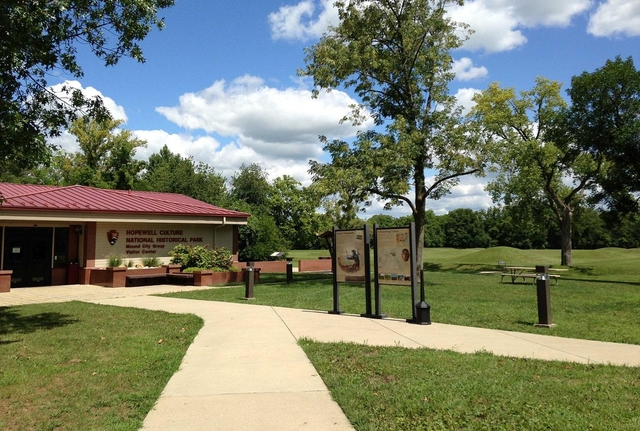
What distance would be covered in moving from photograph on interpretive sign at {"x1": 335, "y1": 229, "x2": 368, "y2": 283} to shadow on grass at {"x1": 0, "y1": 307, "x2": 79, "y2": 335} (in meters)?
5.93

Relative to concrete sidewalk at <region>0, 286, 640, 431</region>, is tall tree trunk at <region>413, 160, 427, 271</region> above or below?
above

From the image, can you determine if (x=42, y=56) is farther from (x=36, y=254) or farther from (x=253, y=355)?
(x=36, y=254)

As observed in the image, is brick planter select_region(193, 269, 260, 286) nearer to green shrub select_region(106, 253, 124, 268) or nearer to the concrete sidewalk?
green shrub select_region(106, 253, 124, 268)

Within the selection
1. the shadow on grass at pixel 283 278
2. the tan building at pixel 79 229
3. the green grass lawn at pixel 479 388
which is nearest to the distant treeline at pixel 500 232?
the shadow on grass at pixel 283 278

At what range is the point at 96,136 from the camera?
4716 centimetres

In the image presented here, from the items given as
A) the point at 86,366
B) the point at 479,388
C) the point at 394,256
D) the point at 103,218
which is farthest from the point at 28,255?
the point at 479,388

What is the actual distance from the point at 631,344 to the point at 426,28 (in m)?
16.5

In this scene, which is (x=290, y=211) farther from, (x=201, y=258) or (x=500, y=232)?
(x=500, y=232)

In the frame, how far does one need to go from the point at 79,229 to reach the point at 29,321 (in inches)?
448

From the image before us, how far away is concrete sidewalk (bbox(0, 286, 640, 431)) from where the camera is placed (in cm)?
452

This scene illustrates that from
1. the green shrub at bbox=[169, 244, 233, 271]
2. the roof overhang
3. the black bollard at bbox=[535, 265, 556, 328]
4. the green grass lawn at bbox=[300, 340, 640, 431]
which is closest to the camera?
the green grass lawn at bbox=[300, 340, 640, 431]

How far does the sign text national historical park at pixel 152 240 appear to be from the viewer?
21.8 meters

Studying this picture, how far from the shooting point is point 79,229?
20938 millimetres

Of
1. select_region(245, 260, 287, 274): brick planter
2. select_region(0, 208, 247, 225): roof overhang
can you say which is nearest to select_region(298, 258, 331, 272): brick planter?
select_region(245, 260, 287, 274): brick planter
